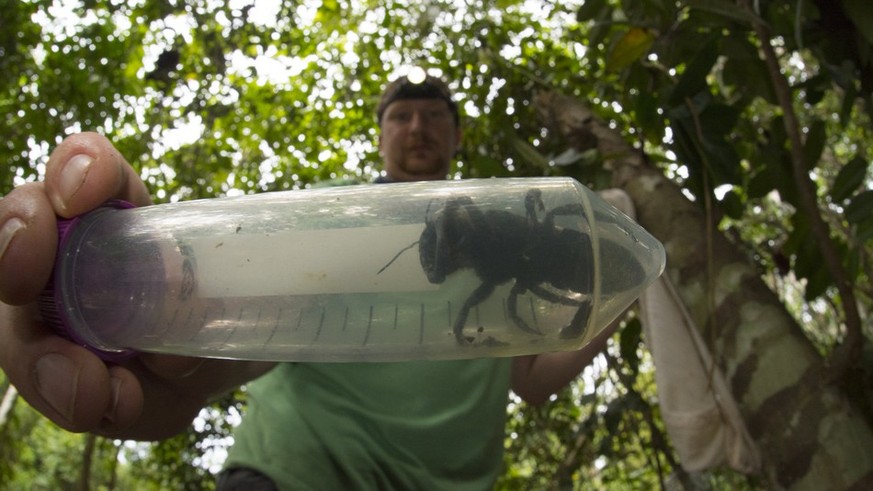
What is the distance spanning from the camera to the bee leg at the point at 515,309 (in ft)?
→ 1.94

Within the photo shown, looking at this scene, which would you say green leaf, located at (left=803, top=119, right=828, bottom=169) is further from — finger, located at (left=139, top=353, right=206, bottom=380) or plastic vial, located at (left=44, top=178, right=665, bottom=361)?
finger, located at (left=139, top=353, right=206, bottom=380)

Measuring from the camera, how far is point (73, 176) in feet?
1.90

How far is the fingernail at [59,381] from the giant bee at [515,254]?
25 centimetres

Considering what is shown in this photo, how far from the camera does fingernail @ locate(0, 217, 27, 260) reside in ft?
1.75

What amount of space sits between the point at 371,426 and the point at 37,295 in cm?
64

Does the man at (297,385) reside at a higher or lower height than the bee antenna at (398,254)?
lower

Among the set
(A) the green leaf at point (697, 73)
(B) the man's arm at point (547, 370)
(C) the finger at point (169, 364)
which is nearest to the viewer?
(C) the finger at point (169, 364)

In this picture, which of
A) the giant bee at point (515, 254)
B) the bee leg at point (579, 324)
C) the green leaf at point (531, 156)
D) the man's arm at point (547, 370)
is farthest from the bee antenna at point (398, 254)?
the green leaf at point (531, 156)

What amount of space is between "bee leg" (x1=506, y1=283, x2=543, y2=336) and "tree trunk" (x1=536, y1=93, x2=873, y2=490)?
0.65m

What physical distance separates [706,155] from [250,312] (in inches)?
39.9

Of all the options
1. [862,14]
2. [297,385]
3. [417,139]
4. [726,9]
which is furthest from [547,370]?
[862,14]

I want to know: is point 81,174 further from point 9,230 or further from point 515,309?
point 515,309

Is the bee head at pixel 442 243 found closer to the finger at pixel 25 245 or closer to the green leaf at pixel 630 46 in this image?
the finger at pixel 25 245

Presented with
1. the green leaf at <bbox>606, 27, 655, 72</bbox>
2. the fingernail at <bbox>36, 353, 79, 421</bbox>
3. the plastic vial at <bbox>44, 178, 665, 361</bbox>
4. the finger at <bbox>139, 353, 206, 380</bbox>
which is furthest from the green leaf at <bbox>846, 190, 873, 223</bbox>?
the fingernail at <bbox>36, 353, 79, 421</bbox>
